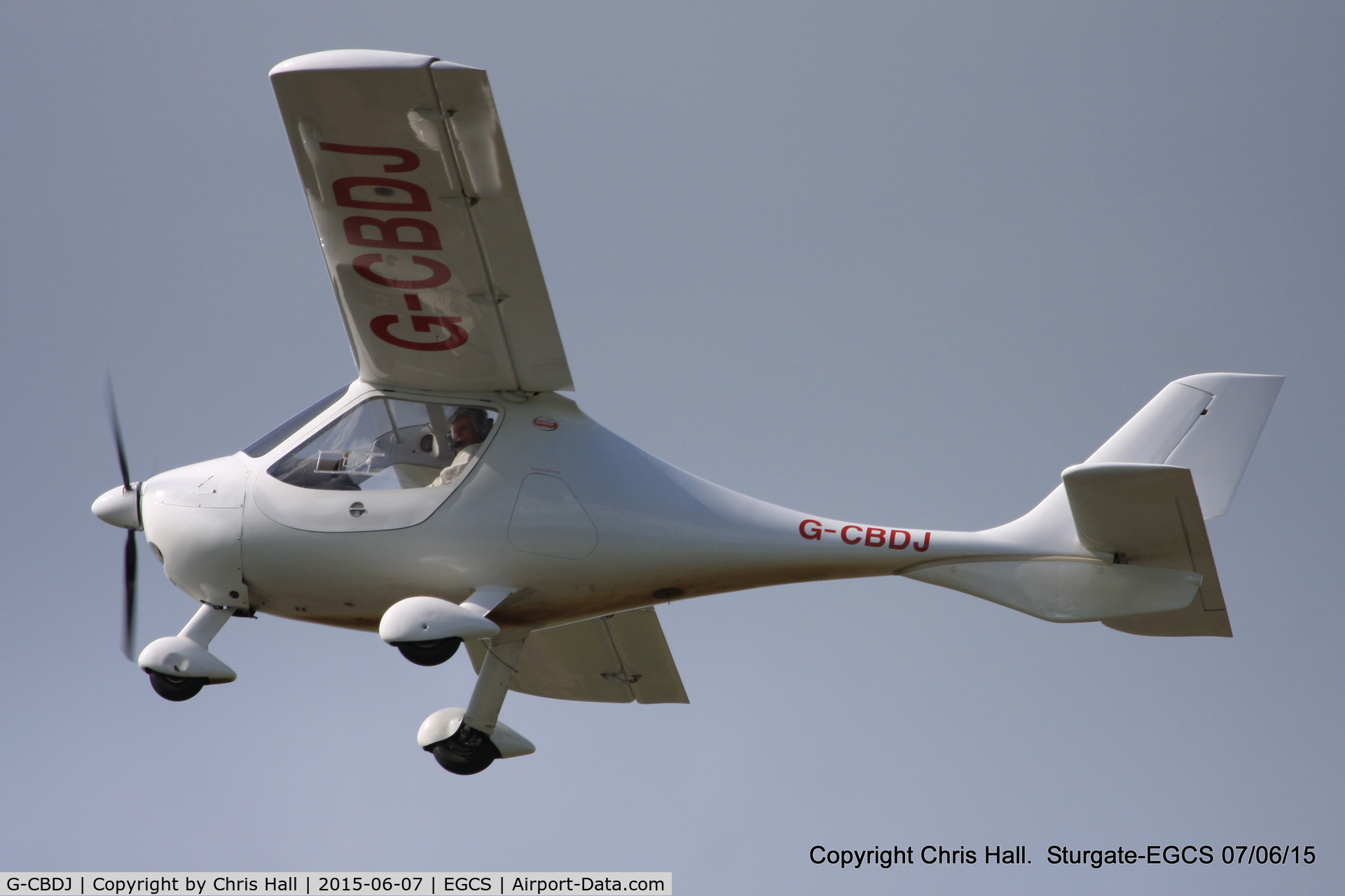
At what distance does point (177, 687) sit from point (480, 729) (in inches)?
114

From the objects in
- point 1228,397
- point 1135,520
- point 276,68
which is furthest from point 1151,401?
point 276,68

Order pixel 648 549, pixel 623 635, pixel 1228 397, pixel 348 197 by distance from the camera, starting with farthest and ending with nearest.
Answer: pixel 623 635 < pixel 1228 397 < pixel 648 549 < pixel 348 197

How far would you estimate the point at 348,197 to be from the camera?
11.3 metres

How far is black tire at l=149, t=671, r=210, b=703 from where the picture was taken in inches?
472

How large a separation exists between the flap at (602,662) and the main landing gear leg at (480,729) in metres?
1.20

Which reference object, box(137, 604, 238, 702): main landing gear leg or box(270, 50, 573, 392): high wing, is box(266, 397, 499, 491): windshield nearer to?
box(270, 50, 573, 392): high wing

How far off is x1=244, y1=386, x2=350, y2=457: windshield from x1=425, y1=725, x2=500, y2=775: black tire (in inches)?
128

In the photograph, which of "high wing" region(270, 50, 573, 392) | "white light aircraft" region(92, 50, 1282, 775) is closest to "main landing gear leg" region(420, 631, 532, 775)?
"white light aircraft" region(92, 50, 1282, 775)

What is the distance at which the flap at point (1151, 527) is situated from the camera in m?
10.8

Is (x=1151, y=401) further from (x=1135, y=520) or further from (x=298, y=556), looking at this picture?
(x=298, y=556)

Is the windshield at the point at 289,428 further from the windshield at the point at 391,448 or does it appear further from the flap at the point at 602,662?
the flap at the point at 602,662

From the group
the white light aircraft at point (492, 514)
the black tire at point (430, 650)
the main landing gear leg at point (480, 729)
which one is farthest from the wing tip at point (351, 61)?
the main landing gear leg at point (480, 729)

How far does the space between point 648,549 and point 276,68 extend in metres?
4.80

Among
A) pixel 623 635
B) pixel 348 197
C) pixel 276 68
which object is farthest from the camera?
pixel 623 635
